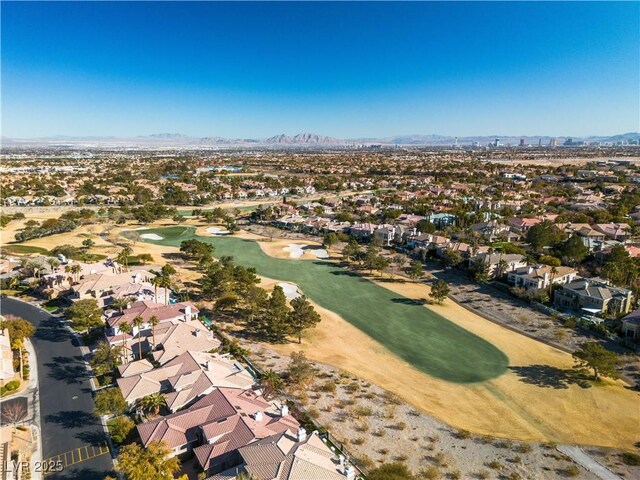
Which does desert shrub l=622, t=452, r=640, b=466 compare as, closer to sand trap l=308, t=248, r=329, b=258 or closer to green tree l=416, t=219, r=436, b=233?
sand trap l=308, t=248, r=329, b=258

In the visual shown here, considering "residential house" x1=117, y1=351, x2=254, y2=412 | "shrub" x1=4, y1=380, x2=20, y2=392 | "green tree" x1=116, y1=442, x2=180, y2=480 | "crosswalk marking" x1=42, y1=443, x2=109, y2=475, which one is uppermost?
"green tree" x1=116, y1=442, x2=180, y2=480

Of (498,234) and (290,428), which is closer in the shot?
(290,428)

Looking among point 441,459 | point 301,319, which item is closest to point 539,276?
point 301,319

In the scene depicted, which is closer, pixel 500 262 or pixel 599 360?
pixel 599 360

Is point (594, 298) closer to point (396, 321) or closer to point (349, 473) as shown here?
point (396, 321)

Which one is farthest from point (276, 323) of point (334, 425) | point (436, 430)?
point (436, 430)

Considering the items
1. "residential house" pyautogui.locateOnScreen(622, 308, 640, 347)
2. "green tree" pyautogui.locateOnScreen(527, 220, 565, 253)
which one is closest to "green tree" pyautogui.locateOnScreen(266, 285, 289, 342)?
"residential house" pyautogui.locateOnScreen(622, 308, 640, 347)

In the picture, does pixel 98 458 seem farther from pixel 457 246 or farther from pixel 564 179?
pixel 564 179
